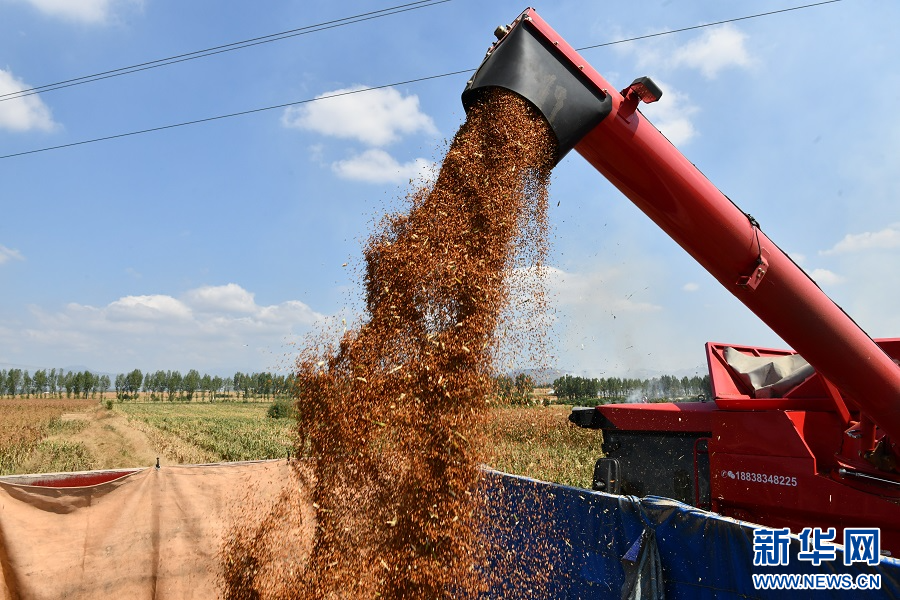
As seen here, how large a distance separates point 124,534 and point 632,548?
13.9 ft

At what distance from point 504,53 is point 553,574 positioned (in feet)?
11.5

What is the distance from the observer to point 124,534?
4.98 meters

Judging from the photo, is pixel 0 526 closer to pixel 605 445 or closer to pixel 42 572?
pixel 42 572

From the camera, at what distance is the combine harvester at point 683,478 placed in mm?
3090

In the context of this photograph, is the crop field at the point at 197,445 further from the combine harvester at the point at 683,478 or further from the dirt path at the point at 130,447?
the combine harvester at the point at 683,478

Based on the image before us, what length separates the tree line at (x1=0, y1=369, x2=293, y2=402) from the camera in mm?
88500

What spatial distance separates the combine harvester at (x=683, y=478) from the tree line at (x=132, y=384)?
85031mm

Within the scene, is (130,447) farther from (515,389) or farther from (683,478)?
(683,478)

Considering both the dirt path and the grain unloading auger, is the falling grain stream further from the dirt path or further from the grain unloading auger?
the dirt path

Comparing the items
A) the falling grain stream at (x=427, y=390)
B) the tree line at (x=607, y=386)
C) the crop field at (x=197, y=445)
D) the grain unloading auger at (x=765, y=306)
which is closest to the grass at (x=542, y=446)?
the crop field at (x=197, y=445)

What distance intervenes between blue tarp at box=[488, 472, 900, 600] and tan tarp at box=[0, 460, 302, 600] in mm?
2597

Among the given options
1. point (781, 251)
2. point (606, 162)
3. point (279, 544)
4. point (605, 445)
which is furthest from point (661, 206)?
point (279, 544)

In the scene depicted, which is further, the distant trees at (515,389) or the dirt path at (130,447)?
the dirt path at (130,447)

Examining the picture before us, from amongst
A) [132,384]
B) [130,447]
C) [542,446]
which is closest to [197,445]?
[130,447]
